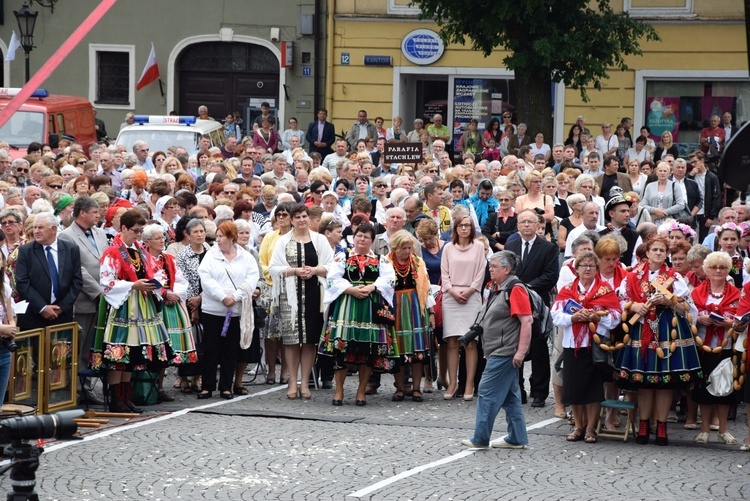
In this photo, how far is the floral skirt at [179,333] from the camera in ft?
40.3

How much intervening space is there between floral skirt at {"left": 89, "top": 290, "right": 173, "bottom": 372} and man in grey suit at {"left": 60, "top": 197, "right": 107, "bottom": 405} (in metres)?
0.29

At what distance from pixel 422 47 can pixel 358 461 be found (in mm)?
21288

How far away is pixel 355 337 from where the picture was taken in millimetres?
12469

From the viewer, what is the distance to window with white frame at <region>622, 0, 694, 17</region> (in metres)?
29.5

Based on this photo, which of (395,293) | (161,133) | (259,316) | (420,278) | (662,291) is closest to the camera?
(662,291)

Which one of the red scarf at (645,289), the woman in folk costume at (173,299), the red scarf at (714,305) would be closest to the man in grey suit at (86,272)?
the woman in folk costume at (173,299)

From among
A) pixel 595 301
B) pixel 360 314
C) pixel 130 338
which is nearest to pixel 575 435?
pixel 595 301

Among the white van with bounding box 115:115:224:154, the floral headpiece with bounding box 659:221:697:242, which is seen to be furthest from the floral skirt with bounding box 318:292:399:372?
the white van with bounding box 115:115:224:154

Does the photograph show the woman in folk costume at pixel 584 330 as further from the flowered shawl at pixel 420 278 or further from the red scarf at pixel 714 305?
the flowered shawl at pixel 420 278

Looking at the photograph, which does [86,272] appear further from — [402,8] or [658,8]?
[658,8]

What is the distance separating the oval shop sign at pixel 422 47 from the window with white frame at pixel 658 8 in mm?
4184

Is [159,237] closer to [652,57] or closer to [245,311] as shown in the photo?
[245,311]

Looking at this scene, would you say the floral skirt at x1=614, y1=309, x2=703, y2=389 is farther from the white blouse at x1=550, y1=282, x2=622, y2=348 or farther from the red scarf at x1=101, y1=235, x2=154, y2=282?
the red scarf at x1=101, y1=235, x2=154, y2=282

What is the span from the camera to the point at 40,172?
17.2 metres
